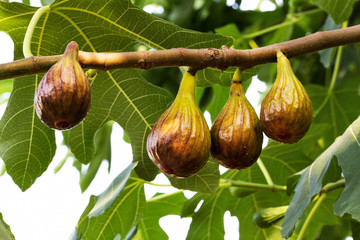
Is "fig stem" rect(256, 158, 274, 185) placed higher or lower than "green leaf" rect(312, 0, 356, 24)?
lower

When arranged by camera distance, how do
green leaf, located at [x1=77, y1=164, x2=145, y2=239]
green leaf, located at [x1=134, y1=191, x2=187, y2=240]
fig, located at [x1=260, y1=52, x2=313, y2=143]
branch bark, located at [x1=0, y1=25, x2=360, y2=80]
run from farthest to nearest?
1. green leaf, located at [x1=134, y1=191, x2=187, y2=240]
2. green leaf, located at [x1=77, y1=164, x2=145, y2=239]
3. fig, located at [x1=260, y1=52, x2=313, y2=143]
4. branch bark, located at [x1=0, y1=25, x2=360, y2=80]

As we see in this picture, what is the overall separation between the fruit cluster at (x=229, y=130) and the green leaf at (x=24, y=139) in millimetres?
628

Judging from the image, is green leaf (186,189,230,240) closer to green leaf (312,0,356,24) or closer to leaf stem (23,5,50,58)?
green leaf (312,0,356,24)

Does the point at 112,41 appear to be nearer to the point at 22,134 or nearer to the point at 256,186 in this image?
the point at 22,134

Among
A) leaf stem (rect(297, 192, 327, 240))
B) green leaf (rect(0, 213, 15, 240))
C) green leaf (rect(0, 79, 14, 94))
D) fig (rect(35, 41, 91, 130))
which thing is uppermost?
fig (rect(35, 41, 91, 130))

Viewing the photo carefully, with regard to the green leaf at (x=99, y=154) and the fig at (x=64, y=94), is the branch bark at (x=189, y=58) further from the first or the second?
the green leaf at (x=99, y=154)

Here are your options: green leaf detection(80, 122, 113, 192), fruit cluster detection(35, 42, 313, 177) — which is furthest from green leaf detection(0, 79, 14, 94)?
fruit cluster detection(35, 42, 313, 177)

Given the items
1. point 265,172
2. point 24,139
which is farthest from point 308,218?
point 24,139

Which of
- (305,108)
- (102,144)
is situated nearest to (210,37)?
(305,108)

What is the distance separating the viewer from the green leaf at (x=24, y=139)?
67.7 inches

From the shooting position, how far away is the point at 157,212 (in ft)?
7.63

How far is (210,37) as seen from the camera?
1.59 m

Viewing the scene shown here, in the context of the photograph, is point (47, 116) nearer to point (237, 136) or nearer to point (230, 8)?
point (237, 136)

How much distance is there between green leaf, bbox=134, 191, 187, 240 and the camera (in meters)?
2.29
